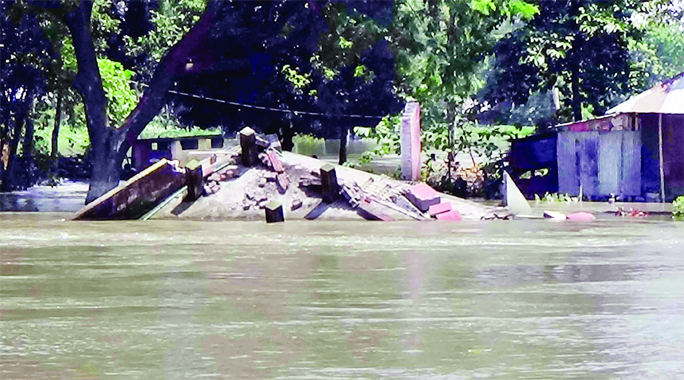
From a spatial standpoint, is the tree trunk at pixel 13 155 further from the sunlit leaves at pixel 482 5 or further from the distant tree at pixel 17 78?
the sunlit leaves at pixel 482 5

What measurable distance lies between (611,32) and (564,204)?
21.2 feet

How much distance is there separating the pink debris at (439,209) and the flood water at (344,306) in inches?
173

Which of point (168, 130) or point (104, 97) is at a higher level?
point (168, 130)

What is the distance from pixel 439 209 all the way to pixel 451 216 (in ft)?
0.99

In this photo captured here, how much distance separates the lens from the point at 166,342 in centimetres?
1295

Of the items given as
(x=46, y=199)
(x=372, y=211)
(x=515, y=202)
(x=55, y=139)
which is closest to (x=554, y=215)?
(x=515, y=202)

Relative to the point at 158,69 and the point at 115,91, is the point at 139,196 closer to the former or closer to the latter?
the point at 158,69

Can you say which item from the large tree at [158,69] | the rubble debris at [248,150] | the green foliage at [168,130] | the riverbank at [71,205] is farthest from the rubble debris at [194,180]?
the green foliage at [168,130]

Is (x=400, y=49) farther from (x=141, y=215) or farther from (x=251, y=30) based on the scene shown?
(x=141, y=215)

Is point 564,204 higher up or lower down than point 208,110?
lower down

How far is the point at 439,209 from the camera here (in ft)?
103

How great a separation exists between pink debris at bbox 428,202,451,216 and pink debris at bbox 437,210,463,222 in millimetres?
73

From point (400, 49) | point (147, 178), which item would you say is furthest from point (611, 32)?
point (147, 178)

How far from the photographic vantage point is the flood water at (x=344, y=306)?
38.7 feet
